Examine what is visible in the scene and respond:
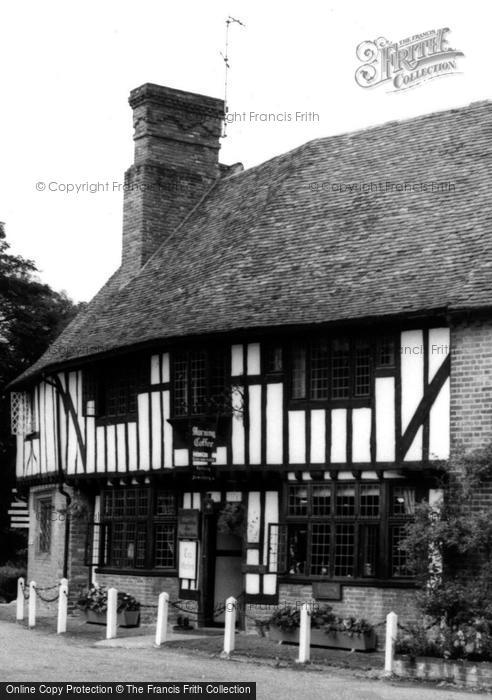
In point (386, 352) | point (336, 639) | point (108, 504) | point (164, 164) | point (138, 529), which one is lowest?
point (336, 639)

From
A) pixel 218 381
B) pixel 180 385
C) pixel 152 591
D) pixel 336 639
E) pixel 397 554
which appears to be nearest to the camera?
pixel 336 639

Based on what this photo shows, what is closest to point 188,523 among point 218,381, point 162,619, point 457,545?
point 218,381

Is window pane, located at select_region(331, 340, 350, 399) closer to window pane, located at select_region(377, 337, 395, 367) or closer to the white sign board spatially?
window pane, located at select_region(377, 337, 395, 367)

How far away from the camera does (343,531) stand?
20.3m

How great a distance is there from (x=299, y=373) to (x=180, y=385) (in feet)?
8.10

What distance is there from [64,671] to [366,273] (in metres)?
8.53

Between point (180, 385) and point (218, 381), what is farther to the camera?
point (180, 385)

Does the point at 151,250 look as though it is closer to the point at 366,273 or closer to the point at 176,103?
the point at 176,103

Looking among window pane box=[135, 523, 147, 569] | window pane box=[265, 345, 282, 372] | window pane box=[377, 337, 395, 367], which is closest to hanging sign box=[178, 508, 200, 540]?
window pane box=[135, 523, 147, 569]

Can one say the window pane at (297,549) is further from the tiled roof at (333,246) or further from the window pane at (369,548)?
the tiled roof at (333,246)

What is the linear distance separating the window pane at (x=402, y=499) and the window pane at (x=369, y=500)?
0.85 ft

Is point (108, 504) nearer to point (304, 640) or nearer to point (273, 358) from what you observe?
point (273, 358)

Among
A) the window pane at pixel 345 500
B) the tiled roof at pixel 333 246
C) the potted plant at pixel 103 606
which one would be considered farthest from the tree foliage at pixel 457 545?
the potted plant at pixel 103 606

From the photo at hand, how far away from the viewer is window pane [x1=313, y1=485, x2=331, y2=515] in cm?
2050
